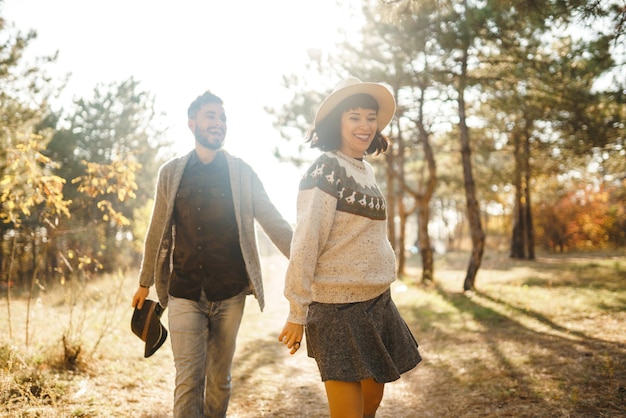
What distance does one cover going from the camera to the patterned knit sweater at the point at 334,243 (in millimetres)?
2125

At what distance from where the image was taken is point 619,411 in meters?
3.35

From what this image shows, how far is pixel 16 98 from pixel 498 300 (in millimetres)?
12997

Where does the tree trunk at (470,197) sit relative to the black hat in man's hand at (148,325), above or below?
above

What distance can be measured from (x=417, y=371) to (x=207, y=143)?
12.6 feet

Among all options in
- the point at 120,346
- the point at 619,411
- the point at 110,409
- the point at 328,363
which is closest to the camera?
the point at 328,363

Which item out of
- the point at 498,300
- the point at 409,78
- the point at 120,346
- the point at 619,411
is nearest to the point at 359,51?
the point at 409,78

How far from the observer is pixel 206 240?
2893mm

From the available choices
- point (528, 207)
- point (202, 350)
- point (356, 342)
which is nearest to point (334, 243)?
point (356, 342)

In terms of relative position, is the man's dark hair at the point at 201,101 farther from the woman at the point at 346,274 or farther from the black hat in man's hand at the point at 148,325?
the black hat in man's hand at the point at 148,325

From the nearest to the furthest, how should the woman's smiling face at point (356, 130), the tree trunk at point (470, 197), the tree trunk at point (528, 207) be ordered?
the woman's smiling face at point (356, 130), the tree trunk at point (470, 197), the tree trunk at point (528, 207)

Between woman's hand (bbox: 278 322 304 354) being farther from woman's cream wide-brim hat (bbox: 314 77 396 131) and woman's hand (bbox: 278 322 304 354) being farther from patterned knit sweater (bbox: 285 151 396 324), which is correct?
woman's cream wide-brim hat (bbox: 314 77 396 131)

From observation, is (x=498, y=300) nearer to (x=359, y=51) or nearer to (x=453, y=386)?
(x=453, y=386)

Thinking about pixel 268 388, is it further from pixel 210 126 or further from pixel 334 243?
pixel 334 243

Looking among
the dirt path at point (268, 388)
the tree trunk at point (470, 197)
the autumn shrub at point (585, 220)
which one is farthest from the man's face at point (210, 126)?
the autumn shrub at point (585, 220)
